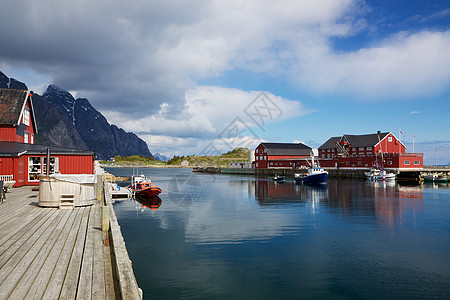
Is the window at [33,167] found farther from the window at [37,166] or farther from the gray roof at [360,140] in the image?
the gray roof at [360,140]

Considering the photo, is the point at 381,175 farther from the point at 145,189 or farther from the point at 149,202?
the point at 149,202

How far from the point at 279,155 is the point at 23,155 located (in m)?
95.0

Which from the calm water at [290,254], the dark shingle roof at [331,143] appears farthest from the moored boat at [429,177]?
the calm water at [290,254]

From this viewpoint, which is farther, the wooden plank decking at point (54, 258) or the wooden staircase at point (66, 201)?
the wooden staircase at point (66, 201)

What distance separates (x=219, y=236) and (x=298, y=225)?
23.1ft

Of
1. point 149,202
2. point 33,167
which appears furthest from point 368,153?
point 33,167

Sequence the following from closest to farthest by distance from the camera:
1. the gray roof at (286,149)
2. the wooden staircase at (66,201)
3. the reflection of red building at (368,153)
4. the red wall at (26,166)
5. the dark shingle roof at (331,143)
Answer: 1. the wooden staircase at (66,201)
2. the red wall at (26,166)
3. the reflection of red building at (368,153)
4. the dark shingle roof at (331,143)
5. the gray roof at (286,149)

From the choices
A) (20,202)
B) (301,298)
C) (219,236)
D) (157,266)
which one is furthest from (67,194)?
(301,298)

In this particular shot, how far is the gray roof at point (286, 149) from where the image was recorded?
372ft

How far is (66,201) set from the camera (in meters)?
16.3

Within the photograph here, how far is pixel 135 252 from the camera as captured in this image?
52.5ft

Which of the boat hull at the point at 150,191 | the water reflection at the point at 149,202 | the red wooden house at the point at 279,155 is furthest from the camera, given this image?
the red wooden house at the point at 279,155

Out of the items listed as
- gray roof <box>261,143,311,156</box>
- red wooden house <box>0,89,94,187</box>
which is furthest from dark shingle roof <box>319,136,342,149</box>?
red wooden house <box>0,89,94,187</box>

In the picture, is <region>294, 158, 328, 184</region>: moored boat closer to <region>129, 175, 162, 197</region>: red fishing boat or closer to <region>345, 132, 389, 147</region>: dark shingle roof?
<region>345, 132, 389, 147</region>: dark shingle roof
